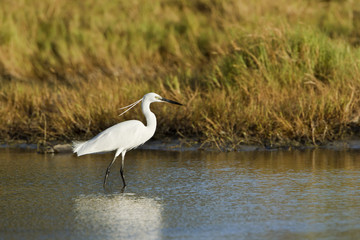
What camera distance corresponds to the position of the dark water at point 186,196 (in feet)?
15.9

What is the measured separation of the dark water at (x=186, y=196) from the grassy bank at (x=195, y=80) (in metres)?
0.71

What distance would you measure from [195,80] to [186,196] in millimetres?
5461

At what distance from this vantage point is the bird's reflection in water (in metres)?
4.77

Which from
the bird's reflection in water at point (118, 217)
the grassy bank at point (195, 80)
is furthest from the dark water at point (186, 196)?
the grassy bank at point (195, 80)

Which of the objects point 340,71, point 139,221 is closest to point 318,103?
point 340,71

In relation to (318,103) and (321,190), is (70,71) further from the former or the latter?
(321,190)

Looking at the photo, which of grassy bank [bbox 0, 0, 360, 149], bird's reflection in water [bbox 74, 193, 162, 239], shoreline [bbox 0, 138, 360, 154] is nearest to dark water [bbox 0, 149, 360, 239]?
bird's reflection in water [bbox 74, 193, 162, 239]

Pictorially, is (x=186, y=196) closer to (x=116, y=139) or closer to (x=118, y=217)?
(x=118, y=217)

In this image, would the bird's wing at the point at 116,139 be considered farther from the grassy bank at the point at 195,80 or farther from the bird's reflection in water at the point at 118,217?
the grassy bank at the point at 195,80

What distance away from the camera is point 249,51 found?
34.9ft

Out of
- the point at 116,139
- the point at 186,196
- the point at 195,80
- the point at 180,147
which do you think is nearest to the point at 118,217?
the point at 186,196

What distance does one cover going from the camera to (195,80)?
37.0ft

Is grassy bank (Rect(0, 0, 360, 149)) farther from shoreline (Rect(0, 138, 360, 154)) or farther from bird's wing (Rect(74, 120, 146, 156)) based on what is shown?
bird's wing (Rect(74, 120, 146, 156))

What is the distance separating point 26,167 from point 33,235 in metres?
2.96
